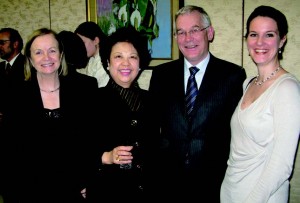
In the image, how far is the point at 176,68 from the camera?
2139 millimetres

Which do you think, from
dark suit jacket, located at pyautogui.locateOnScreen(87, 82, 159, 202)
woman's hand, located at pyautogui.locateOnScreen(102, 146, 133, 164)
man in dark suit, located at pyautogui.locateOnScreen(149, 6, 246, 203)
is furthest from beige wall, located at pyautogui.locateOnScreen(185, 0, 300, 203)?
woman's hand, located at pyautogui.locateOnScreen(102, 146, 133, 164)

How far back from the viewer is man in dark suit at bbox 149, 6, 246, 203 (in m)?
1.91

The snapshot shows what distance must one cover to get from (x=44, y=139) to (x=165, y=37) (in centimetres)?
166

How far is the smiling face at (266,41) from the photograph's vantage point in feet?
5.35

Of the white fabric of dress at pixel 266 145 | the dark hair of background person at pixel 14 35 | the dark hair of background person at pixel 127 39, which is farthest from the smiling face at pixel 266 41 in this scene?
the dark hair of background person at pixel 14 35

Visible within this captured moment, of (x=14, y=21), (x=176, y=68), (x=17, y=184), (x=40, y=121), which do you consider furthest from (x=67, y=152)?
(x=14, y=21)

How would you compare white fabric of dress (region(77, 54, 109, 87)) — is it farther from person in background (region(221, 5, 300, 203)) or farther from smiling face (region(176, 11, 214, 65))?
person in background (region(221, 5, 300, 203))

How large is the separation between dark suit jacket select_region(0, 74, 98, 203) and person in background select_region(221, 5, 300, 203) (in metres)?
0.94

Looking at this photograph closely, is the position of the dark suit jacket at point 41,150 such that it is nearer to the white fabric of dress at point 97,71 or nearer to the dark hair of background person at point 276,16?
the white fabric of dress at point 97,71

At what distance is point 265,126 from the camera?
1476 mm

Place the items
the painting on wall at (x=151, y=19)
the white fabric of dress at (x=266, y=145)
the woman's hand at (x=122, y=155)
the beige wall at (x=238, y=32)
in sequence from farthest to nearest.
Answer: the painting on wall at (x=151, y=19) < the beige wall at (x=238, y=32) < the woman's hand at (x=122, y=155) < the white fabric of dress at (x=266, y=145)

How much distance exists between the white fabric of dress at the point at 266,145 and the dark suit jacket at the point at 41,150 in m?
0.94

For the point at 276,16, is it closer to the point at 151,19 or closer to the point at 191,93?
the point at 191,93

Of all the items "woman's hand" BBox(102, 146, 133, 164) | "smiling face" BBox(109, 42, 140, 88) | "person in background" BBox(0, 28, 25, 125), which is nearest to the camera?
"woman's hand" BBox(102, 146, 133, 164)
